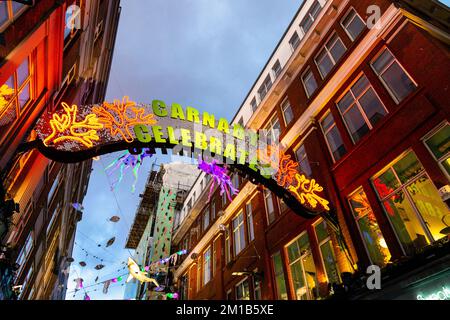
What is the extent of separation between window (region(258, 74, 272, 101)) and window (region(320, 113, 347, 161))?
6.96 metres

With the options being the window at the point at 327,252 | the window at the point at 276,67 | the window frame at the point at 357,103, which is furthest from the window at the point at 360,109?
the window at the point at 276,67

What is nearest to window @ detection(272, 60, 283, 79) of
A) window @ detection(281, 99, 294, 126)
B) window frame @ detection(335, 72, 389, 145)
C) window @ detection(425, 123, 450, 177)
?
window @ detection(281, 99, 294, 126)

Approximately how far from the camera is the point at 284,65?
55.8 feet

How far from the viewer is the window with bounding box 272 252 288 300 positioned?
1291 cm

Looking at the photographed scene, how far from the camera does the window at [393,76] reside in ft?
31.2

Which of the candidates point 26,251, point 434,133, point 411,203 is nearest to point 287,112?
point 434,133

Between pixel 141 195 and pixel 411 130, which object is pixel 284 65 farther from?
pixel 141 195

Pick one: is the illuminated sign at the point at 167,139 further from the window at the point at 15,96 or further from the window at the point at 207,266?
the window at the point at 207,266

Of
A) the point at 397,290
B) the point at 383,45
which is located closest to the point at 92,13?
the point at 383,45

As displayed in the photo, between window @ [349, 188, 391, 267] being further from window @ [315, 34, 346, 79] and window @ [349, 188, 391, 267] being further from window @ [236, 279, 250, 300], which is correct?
window @ [236, 279, 250, 300]

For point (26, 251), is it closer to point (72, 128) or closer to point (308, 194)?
point (72, 128)

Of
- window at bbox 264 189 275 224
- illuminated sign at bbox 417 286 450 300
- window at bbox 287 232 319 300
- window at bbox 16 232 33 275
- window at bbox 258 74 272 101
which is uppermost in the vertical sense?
window at bbox 258 74 272 101

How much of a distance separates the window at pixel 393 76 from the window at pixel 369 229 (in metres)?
3.52
